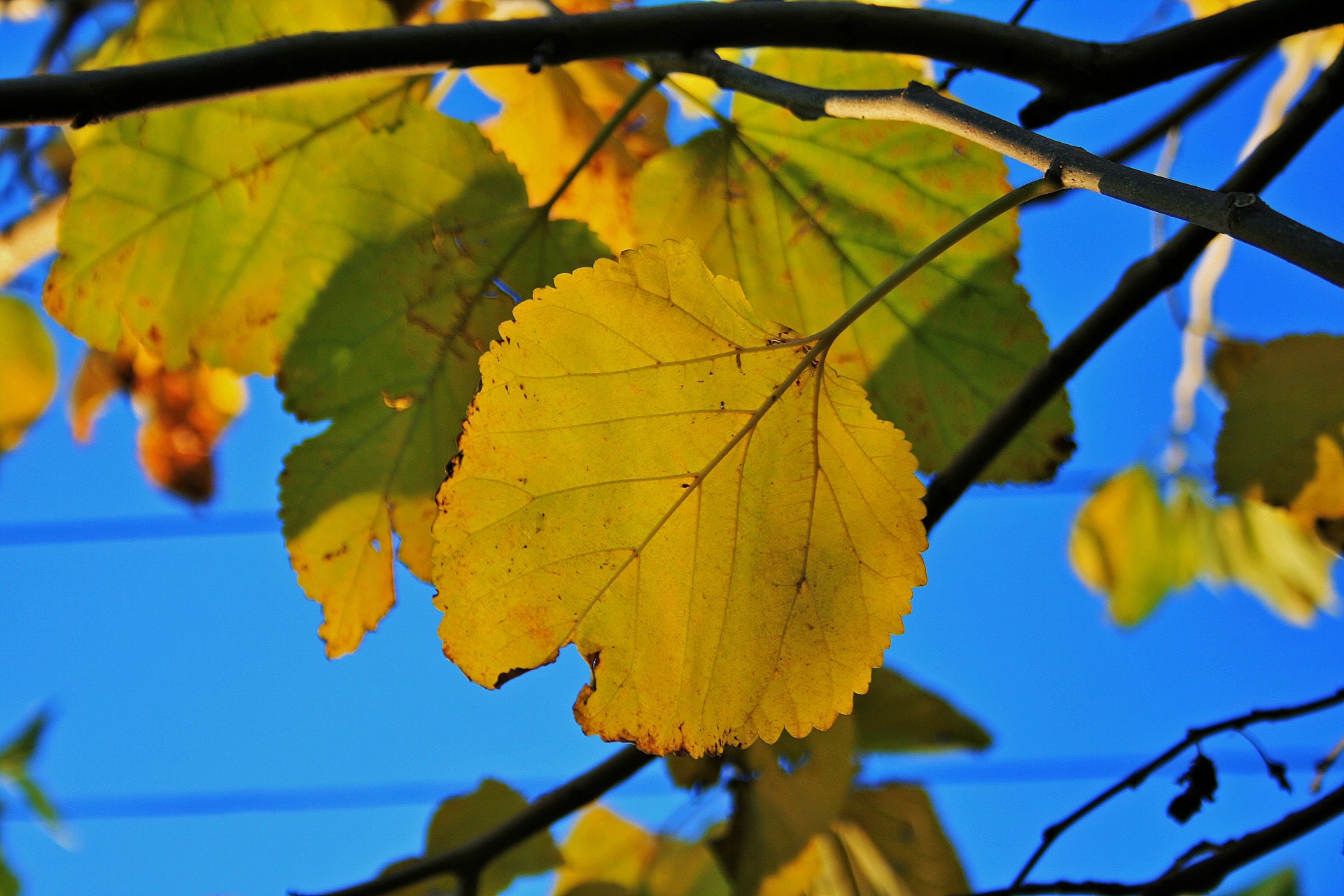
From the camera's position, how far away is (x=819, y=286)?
374mm

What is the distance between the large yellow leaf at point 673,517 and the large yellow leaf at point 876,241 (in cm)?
11

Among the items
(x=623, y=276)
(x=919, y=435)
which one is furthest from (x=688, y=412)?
(x=919, y=435)

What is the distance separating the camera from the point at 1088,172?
0.58 ft

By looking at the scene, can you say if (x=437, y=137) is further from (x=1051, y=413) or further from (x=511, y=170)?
(x=1051, y=413)

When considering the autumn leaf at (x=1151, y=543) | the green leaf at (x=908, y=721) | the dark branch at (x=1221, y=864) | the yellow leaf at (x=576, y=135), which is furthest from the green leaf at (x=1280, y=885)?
the yellow leaf at (x=576, y=135)

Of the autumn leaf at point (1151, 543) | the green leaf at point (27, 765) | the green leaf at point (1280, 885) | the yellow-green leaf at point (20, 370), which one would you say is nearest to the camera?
the yellow-green leaf at point (20, 370)

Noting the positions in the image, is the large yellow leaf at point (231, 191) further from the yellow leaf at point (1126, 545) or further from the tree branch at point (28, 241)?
the yellow leaf at point (1126, 545)

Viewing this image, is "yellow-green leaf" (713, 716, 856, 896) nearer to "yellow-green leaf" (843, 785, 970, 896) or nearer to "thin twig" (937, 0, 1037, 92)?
"yellow-green leaf" (843, 785, 970, 896)

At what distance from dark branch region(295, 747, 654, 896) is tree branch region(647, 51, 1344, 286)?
10.1 inches

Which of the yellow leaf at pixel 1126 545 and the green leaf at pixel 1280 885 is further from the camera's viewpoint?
the green leaf at pixel 1280 885

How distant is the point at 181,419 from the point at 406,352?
0.50 m

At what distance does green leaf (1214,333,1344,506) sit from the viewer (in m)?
0.37

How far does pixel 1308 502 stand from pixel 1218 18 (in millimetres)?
204

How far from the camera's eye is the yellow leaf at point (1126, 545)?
0.85 meters
